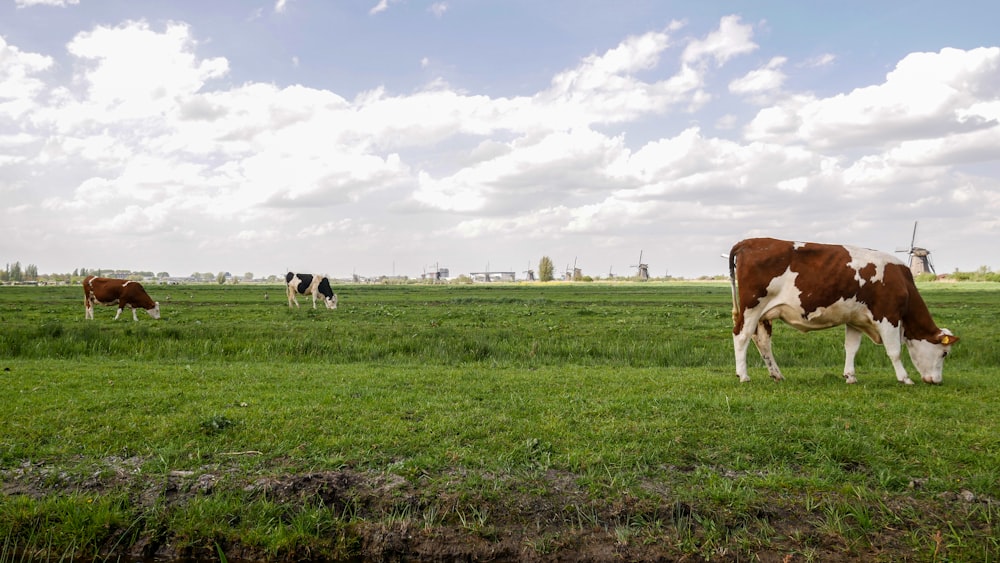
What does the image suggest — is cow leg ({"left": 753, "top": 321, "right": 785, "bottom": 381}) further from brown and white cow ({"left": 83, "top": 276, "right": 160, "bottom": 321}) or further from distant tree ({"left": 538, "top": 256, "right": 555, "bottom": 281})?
distant tree ({"left": 538, "top": 256, "right": 555, "bottom": 281})

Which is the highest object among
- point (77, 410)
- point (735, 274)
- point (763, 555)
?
point (735, 274)

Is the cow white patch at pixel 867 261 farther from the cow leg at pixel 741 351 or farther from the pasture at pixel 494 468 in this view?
the cow leg at pixel 741 351

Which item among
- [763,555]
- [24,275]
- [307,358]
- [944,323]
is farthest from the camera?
[24,275]

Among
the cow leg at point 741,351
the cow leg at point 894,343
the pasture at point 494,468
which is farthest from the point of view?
the cow leg at point 741,351

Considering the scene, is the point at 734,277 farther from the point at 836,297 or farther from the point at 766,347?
the point at 836,297

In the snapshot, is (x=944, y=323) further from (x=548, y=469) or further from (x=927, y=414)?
(x=548, y=469)

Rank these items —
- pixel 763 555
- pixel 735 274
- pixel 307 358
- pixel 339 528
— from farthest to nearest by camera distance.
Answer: pixel 307 358 → pixel 735 274 → pixel 339 528 → pixel 763 555

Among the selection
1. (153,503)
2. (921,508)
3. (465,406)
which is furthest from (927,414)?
(153,503)

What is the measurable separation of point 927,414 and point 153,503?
962 centimetres

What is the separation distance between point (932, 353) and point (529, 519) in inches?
393

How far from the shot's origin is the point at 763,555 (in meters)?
4.97

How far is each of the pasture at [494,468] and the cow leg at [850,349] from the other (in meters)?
0.48

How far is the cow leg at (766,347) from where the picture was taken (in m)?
11.9

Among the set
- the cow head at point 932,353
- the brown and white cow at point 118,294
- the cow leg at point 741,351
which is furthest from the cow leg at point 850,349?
the brown and white cow at point 118,294
